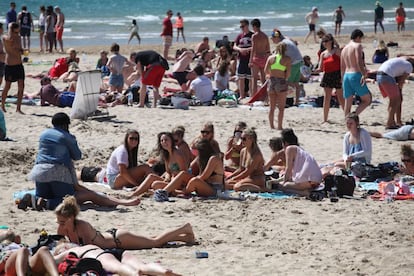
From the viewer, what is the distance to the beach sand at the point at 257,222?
7312 millimetres

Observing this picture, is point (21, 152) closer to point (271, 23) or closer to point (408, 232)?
point (408, 232)

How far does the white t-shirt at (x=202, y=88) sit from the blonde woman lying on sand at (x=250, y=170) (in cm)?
575

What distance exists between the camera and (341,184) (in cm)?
962

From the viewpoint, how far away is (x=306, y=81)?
723 inches

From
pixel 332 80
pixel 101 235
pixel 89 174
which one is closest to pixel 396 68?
pixel 332 80

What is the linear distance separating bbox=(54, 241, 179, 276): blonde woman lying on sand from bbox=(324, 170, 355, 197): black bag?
135 inches

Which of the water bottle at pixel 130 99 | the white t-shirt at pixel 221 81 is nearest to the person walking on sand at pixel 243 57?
the white t-shirt at pixel 221 81

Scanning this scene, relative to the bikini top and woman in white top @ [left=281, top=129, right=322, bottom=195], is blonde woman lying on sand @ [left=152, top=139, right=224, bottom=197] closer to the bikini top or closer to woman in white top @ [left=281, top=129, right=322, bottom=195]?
woman in white top @ [left=281, top=129, right=322, bottom=195]

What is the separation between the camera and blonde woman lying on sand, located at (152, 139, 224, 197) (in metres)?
9.62

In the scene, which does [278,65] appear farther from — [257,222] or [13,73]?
[257,222]

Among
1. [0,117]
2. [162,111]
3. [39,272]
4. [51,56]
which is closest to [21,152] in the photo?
[0,117]

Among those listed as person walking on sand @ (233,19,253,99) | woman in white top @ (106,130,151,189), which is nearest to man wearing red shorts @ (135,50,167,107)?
person walking on sand @ (233,19,253,99)

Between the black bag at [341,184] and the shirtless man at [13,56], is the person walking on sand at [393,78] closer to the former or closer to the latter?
the black bag at [341,184]

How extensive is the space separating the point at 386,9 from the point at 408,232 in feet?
143
